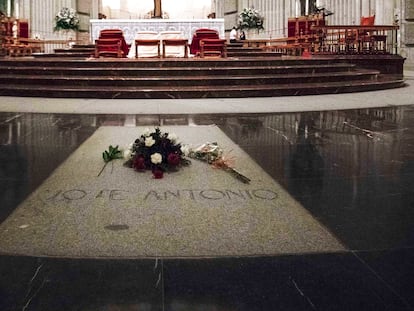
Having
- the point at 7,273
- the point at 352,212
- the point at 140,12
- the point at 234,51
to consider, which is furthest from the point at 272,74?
the point at 140,12

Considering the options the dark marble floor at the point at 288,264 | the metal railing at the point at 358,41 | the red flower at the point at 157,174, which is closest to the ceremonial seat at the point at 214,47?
the metal railing at the point at 358,41

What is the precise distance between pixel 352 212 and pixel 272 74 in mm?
10194

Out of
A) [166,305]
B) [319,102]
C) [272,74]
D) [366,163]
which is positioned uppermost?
[272,74]

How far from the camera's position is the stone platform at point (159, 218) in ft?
9.42

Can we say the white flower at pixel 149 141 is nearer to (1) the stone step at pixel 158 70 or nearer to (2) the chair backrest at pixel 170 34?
(1) the stone step at pixel 158 70

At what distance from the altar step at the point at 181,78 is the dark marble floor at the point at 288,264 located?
5918mm

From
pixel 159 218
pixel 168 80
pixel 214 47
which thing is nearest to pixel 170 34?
pixel 214 47

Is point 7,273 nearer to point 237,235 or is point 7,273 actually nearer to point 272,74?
point 237,235

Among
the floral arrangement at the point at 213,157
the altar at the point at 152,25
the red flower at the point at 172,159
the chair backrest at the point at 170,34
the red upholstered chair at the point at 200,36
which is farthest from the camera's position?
the altar at the point at 152,25

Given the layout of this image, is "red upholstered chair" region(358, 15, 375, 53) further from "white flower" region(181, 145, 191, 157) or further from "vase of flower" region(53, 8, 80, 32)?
"white flower" region(181, 145, 191, 157)

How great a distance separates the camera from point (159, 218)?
3426 millimetres

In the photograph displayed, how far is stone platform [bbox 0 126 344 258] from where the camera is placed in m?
2.87

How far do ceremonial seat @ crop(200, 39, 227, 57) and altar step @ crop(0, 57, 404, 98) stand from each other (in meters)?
2.39

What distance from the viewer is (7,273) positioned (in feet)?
8.23
